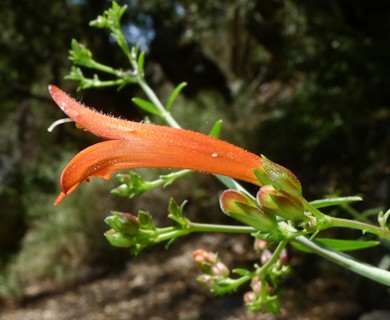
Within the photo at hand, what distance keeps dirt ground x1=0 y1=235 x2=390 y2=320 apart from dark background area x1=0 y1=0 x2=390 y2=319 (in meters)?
0.02

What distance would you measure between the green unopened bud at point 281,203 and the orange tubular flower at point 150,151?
2.2 inches

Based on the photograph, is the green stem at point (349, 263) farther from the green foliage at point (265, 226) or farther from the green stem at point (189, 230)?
the green stem at point (189, 230)

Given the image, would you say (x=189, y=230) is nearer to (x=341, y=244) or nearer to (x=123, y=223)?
(x=123, y=223)

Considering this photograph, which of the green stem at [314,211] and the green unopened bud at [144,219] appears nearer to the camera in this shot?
the green stem at [314,211]

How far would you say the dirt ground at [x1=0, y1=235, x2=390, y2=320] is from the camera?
5008 millimetres

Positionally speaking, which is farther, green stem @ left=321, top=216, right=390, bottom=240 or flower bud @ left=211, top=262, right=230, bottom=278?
flower bud @ left=211, top=262, right=230, bottom=278

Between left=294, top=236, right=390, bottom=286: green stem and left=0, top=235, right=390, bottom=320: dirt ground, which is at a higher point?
left=294, top=236, right=390, bottom=286: green stem

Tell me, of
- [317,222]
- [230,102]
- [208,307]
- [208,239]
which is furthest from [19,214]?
[317,222]

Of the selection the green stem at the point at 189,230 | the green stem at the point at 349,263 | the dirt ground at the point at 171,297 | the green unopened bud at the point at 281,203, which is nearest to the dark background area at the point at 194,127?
the dirt ground at the point at 171,297

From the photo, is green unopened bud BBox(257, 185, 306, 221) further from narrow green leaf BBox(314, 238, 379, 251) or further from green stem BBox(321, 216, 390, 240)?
narrow green leaf BBox(314, 238, 379, 251)

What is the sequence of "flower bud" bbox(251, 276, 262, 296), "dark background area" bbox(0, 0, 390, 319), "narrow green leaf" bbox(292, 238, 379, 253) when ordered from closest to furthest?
"narrow green leaf" bbox(292, 238, 379, 253) → "flower bud" bbox(251, 276, 262, 296) → "dark background area" bbox(0, 0, 390, 319)

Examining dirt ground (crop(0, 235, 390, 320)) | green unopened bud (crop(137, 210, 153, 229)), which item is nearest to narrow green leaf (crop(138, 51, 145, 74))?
green unopened bud (crop(137, 210, 153, 229))

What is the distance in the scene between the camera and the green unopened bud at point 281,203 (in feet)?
2.58

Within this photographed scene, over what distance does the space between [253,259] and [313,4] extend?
9.25 feet
